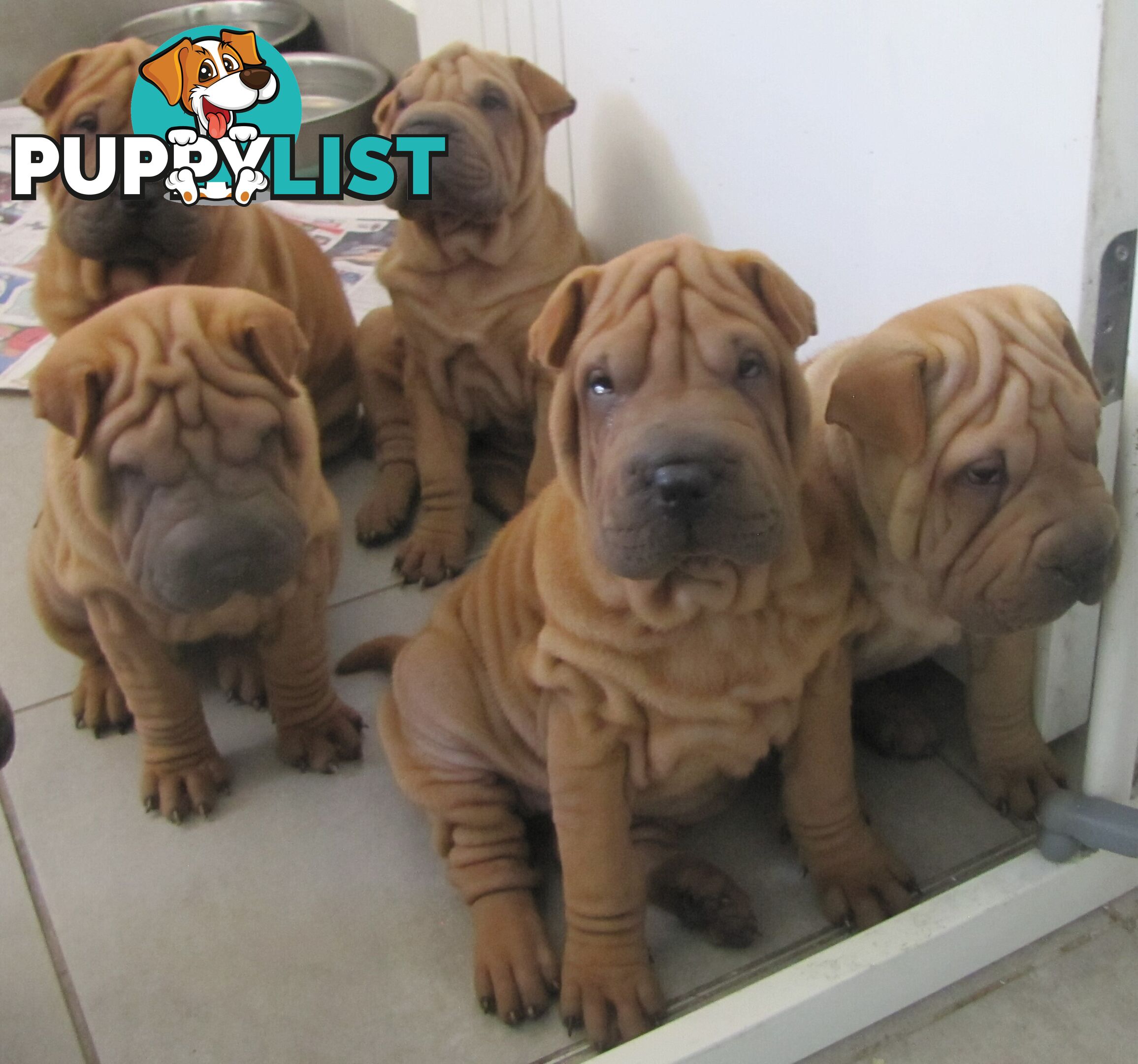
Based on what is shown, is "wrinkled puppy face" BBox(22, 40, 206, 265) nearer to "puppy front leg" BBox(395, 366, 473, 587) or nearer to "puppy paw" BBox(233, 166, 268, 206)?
"puppy paw" BBox(233, 166, 268, 206)

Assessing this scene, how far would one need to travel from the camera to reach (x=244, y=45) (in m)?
3.10

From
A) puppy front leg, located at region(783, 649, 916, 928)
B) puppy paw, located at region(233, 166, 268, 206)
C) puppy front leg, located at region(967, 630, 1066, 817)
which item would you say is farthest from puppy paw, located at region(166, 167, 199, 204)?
puppy front leg, located at region(967, 630, 1066, 817)

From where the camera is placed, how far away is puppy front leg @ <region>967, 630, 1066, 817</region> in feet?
5.04

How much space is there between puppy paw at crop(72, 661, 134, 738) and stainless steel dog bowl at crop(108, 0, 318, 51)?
3012mm

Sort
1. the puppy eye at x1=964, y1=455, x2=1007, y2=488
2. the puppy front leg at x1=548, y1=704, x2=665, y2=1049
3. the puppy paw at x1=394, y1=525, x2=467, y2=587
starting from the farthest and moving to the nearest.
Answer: the puppy paw at x1=394, y1=525, x2=467, y2=587 < the puppy front leg at x1=548, y1=704, x2=665, y2=1049 < the puppy eye at x1=964, y1=455, x2=1007, y2=488

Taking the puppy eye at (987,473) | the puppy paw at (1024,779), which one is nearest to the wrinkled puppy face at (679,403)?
the puppy eye at (987,473)

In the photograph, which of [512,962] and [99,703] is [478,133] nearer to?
[99,703]

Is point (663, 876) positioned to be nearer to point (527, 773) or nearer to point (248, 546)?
point (527, 773)

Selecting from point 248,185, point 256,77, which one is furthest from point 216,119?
point 256,77

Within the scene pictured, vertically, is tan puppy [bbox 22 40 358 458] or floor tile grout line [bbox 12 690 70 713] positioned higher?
tan puppy [bbox 22 40 358 458]

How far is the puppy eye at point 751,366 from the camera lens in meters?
1.16

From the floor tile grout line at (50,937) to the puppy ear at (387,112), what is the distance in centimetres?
122

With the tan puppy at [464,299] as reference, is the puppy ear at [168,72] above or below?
above

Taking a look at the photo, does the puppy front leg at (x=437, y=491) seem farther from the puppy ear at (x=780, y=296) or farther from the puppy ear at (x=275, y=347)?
the puppy ear at (x=780, y=296)
